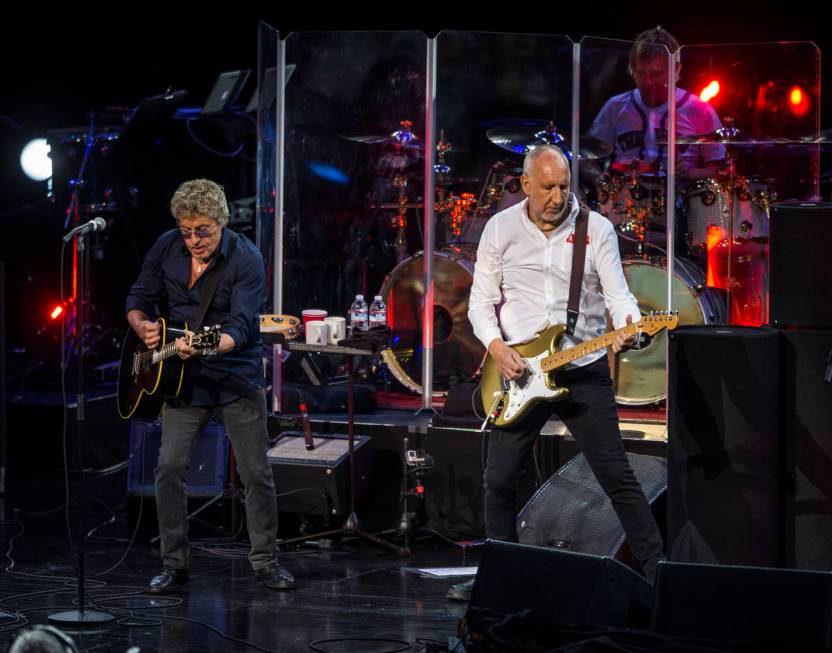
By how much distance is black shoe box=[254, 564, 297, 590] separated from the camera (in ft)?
20.4

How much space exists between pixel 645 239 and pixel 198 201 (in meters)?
3.65

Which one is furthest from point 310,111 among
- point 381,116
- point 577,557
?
point 577,557

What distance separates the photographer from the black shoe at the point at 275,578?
620 cm

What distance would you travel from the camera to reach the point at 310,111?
27.7ft

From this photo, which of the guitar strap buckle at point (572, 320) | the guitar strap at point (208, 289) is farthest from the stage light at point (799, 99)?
the guitar strap at point (208, 289)

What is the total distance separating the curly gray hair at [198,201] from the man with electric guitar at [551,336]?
1.35 metres

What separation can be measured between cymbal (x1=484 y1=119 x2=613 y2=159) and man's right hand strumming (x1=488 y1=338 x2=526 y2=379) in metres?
3.00

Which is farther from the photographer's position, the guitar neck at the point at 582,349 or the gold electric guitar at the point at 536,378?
the gold electric guitar at the point at 536,378

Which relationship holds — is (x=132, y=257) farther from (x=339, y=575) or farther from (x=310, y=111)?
(x=339, y=575)

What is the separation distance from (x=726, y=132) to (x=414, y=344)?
2.62 m

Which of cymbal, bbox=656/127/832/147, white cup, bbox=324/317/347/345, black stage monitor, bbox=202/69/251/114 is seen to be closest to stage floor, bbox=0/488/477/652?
white cup, bbox=324/317/347/345

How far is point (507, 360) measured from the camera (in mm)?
5578

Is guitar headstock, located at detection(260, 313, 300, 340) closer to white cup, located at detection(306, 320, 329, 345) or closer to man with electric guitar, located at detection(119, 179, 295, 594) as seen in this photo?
white cup, located at detection(306, 320, 329, 345)

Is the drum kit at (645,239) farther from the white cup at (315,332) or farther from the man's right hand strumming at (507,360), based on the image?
the man's right hand strumming at (507,360)
